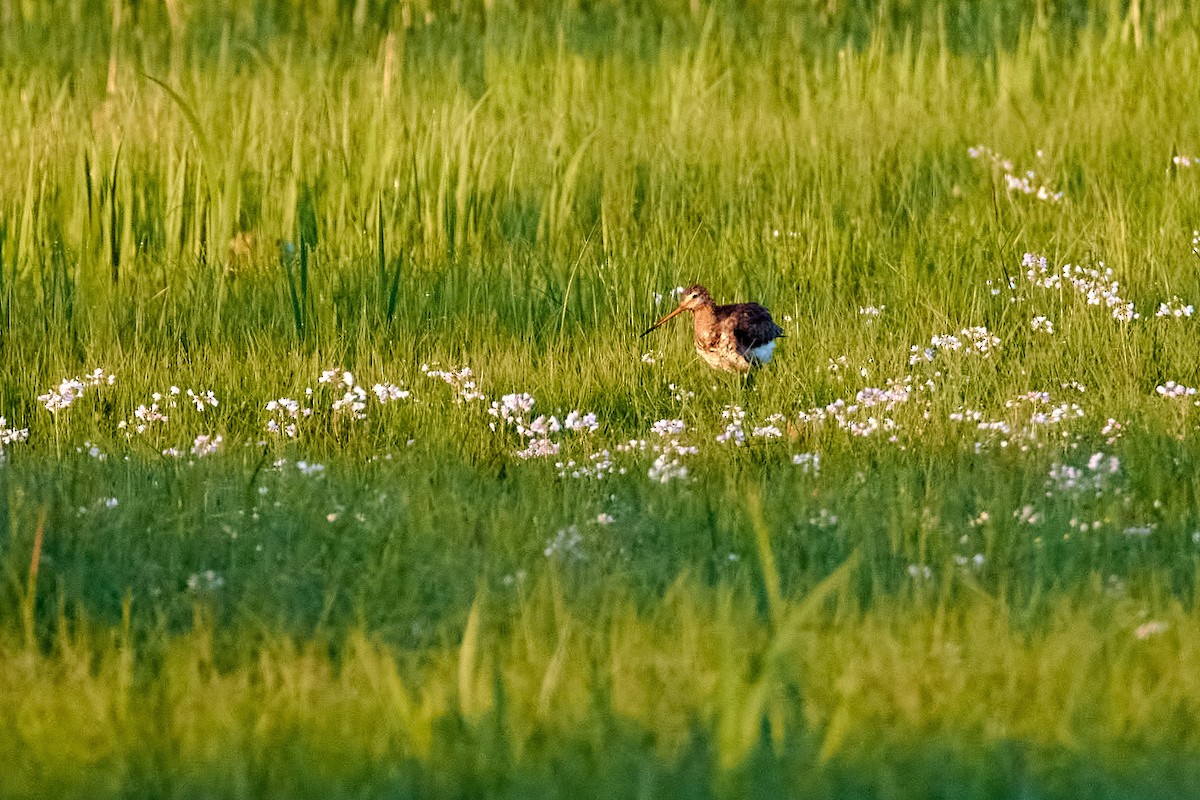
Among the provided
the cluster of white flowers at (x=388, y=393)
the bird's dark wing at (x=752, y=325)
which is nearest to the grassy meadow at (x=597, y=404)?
the cluster of white flowers at (x=388, y=393)

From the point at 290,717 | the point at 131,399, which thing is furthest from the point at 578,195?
the point at 290,717

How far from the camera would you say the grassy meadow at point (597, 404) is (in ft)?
10.3

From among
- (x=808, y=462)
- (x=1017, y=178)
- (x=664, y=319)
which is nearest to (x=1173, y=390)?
(x=808, y=462)

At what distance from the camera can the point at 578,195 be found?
7977 millimetres

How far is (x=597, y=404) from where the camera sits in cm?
575

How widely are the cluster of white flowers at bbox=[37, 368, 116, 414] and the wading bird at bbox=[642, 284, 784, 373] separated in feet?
6.86

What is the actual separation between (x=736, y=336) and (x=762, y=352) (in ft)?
0.49

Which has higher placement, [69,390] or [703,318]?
[703,318]

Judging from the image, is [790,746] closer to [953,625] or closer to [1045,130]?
[953,625]

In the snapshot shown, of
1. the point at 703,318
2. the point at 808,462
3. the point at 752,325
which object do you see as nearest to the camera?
the point at 808,462

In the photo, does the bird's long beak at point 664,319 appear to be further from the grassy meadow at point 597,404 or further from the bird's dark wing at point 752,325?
the bird's dark wing at point 752,325

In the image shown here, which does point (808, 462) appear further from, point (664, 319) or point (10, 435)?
point (10, 435)

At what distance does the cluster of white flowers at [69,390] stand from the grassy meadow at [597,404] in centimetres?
7

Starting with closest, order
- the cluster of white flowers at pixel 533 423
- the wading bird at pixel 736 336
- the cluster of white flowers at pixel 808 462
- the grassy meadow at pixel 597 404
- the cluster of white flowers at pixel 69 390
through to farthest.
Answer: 1. the grassy meadow at pixel 597 404
2. the cluster of white flowers at pixel 808 462
3. the cluster of white flowers at pixel 533 423
4. the cluster of white flowers at pixel 69 390
5. the wading bird at pixel 736 336
